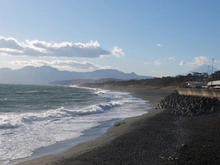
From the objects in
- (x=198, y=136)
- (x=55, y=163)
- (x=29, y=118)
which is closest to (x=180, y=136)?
(x=198, y=136)

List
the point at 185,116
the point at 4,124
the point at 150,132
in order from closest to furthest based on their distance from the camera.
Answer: the point at 150,132 < the point at 4,124 < the point at 185,116

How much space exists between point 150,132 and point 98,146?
3645mm

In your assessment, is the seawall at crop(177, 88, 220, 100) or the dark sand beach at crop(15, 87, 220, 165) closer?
the dark sand beach at crop(15, 87, 220, 165)

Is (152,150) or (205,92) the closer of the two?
(152,150)

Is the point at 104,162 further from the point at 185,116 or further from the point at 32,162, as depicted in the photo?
the point at 185,116

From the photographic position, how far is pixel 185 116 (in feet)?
73.8

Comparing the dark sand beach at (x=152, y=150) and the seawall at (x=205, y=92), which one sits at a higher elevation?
the seawall at (x=205, y=92)

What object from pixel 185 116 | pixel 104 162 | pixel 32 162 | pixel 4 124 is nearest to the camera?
pixel 104 162

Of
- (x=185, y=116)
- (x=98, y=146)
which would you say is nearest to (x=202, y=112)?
(x=185, y=116)

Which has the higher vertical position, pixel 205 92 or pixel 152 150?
pixel 205 92

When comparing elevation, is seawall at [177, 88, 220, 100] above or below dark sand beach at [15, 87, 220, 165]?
above

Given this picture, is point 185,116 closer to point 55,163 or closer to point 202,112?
point 202,112

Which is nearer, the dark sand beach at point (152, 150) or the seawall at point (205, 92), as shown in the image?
the dark sand beach at point (152, 150)

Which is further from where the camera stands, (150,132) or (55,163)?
(150,132)
